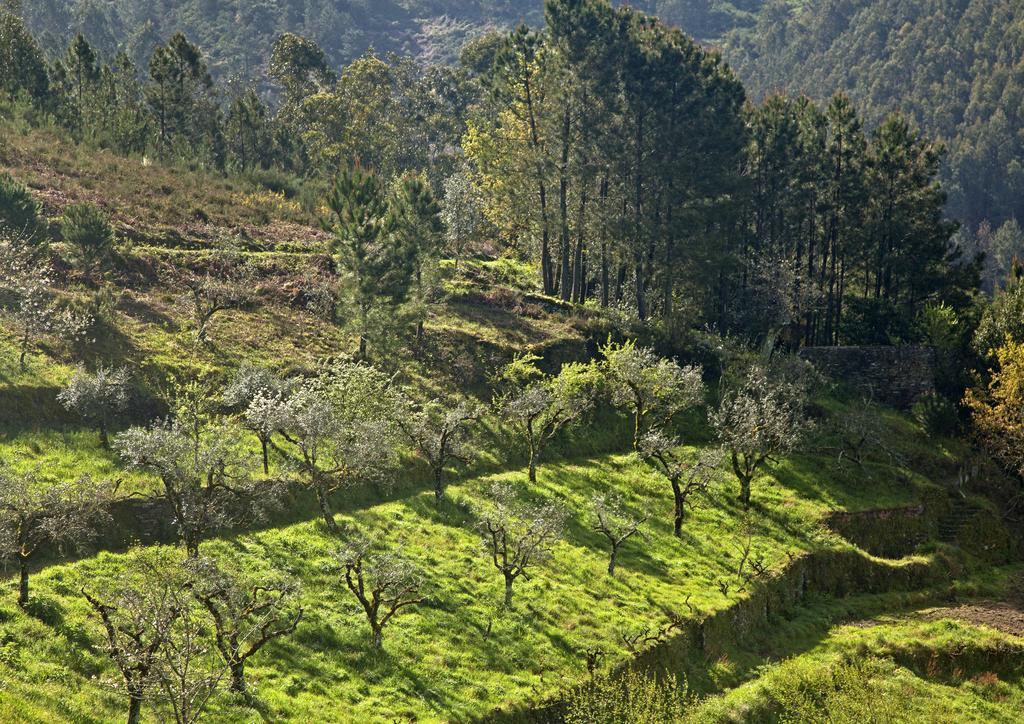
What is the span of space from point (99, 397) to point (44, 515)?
31.6ft

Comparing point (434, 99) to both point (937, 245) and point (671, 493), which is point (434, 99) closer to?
point (937, 245)

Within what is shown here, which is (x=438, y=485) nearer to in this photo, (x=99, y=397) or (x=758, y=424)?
(x=99, y=397)

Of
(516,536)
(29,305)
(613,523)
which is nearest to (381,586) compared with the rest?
(516,536)

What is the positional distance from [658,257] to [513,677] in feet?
185

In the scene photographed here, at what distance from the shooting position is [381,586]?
38688mm

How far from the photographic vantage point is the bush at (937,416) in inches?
2916

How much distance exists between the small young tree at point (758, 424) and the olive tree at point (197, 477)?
30.0 m

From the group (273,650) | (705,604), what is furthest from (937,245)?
(273,650)

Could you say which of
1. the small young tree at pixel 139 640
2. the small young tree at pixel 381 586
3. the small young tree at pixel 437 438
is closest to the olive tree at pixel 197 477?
the small young tree at pixel 381 586

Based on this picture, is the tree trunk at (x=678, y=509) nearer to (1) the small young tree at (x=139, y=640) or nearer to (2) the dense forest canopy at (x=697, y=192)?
(2) the dense forest canopy at (x=697, y=192)

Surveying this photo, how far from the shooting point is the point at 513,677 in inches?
1535

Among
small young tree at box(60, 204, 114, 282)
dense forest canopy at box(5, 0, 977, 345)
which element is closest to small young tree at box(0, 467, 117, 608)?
small young tree at box(60, 204, 114, 282)

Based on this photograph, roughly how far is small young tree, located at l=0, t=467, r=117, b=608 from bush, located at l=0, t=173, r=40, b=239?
106ft

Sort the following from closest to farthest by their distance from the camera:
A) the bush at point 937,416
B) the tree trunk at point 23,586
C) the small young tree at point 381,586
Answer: the tree trunk at point 23,586 → the small young tree at point 381,586 → the bush at point 937,416
